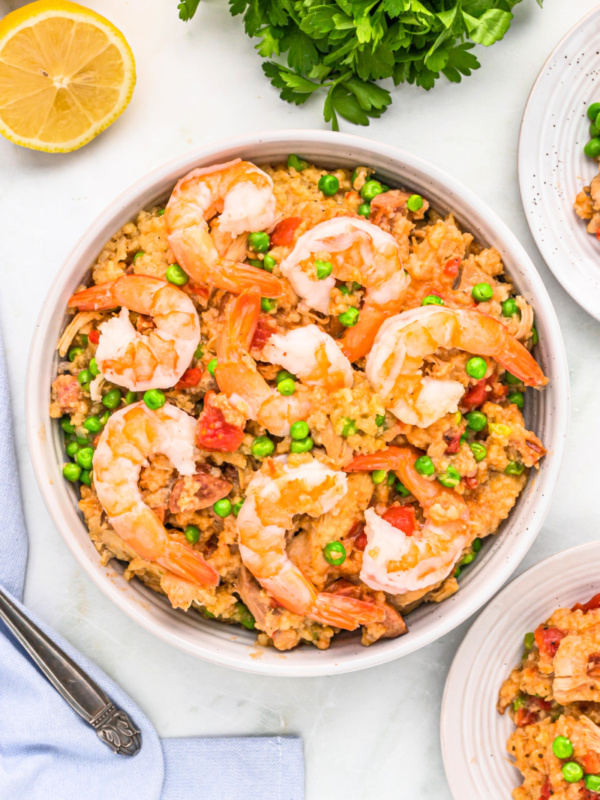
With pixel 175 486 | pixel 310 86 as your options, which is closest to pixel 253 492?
pixel 175 486

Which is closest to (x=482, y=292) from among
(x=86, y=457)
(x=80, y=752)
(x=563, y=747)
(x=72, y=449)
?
(x=86, y=457)

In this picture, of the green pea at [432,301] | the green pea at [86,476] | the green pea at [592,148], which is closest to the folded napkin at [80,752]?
the green pea at [86,476]

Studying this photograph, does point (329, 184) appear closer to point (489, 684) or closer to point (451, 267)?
point (451, 267)

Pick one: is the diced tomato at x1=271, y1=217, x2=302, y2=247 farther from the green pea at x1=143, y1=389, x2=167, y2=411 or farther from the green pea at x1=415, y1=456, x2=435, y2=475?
the green pea at x1=415, y1=456, x2=435, y2=475

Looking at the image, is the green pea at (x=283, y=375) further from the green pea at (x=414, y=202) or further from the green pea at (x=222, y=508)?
the green pea at (x=414, y=202)

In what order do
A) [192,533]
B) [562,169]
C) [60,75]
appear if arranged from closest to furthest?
1. [192,533]
2. [60,75]
3. [562,169]

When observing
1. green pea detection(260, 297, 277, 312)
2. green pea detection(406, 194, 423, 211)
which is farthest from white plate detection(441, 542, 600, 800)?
green pea detection(406, 194, 423, 211)
